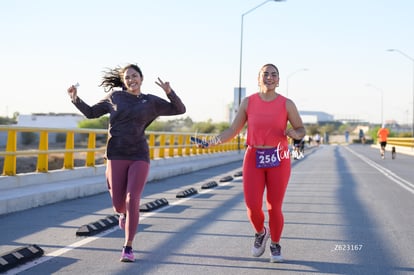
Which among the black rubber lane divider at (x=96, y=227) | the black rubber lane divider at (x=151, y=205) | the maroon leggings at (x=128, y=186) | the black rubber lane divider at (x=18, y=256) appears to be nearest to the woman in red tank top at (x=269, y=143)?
the maroon leggings at (x=128, y=186)

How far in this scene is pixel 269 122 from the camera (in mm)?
6602

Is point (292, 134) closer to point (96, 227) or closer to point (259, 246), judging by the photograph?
point (259, 246)

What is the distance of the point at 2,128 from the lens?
11.5m

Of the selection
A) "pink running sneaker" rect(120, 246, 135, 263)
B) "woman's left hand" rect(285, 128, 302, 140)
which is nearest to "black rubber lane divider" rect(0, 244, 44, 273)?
"pink running sneaker" rect(120, 246, 135, 263)

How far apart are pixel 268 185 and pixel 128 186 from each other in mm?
1333

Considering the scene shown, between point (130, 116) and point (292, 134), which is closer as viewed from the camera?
point (292, 134)

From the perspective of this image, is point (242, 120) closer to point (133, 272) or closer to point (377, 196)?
point (133, 272)

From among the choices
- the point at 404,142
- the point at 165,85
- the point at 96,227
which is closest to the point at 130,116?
the point at 165,85

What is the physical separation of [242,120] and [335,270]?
5.42ft

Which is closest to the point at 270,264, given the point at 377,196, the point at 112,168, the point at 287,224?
the point at 112,168

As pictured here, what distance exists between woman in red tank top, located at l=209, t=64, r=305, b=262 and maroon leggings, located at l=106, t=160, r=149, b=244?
2.55 ft

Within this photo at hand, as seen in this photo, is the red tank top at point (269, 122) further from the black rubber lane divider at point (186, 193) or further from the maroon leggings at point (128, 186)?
the black rubber lane divider at point (186, 193)

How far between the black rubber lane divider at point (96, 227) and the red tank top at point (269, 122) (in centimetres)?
262

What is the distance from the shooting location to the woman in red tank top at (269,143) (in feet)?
21.7
